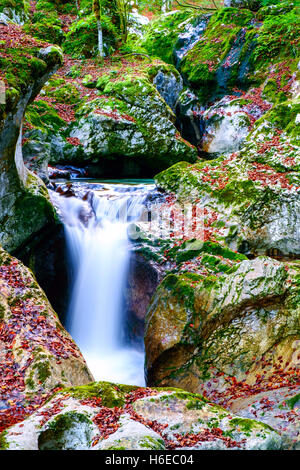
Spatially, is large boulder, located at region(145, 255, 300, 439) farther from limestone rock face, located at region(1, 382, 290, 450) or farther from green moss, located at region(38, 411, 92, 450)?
green moss, located at region(38, 411, 92, 450)

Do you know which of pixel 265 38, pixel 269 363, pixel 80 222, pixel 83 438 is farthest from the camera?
pixel 265 38

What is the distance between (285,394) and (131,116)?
11327mm

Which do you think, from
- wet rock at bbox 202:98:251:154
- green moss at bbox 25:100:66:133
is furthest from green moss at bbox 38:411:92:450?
wet rock at bbox 202:98:251:154

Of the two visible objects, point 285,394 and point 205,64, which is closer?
point 285,394

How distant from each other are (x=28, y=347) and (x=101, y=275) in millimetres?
3677

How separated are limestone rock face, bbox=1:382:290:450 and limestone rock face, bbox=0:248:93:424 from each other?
2.86 feet

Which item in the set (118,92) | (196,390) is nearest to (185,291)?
(196,390)

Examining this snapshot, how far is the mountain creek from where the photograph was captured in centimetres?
350

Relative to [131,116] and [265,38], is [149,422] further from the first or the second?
[265,38]

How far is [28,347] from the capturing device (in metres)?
4.71

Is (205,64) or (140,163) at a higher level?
(205,64)

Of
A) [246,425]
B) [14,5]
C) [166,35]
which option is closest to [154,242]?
[246,425]

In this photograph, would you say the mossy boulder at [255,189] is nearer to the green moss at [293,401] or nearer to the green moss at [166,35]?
the green moss at [293,401]

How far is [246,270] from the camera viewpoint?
5.60 m
